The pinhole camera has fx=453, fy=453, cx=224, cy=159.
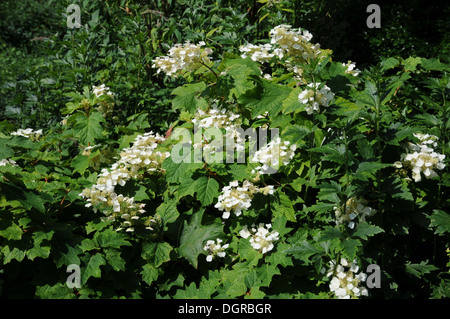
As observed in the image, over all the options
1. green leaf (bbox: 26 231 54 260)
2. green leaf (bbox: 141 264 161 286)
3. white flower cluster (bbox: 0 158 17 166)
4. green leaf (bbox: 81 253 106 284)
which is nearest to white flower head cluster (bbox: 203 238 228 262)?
green leaf (bbox: 141 264 161 286)

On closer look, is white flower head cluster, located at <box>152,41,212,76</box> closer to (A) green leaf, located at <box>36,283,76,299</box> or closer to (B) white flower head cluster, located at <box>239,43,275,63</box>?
(B) white flower head cluster, located at <box>239,43,275,63</box>

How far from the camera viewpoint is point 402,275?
235 cm

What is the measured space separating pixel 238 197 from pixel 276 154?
0.27m

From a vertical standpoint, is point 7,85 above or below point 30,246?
above

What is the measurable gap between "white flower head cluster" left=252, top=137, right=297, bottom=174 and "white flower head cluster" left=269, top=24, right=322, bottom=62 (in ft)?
1.51

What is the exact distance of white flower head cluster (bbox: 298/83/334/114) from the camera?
2070 mm

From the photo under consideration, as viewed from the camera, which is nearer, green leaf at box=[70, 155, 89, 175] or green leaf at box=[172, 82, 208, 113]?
green leaf at box=[172, 82, 208, 113]

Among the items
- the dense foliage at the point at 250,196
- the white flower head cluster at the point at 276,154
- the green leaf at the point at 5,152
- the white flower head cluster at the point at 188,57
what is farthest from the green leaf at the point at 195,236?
the green leaf at the point at 5,152

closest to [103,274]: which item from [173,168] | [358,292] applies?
[173,168]

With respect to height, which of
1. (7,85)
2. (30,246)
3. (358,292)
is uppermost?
(7,85)

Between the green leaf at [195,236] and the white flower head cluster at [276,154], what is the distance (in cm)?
39
